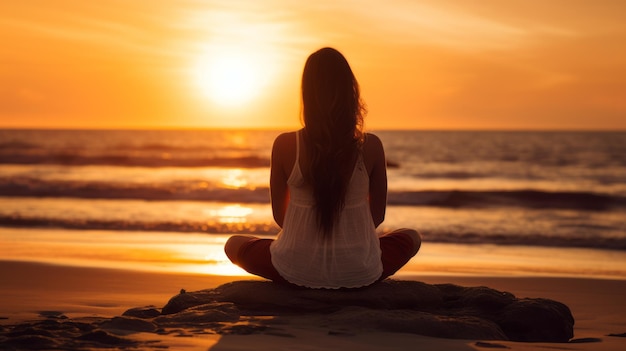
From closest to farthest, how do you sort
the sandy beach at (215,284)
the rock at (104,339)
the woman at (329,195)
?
the rock at (104,339) < the sandy beach at (215,284) < the woman at (329,195)

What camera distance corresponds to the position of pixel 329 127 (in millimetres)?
4613

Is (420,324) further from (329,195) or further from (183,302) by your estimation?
(183,302)

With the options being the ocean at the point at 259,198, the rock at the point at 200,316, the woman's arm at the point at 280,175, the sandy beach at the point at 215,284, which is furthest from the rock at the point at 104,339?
the ocean at the point at 259,198

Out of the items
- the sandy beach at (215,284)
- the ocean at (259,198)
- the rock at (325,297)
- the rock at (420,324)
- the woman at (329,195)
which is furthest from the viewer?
the ocean at (259,198)

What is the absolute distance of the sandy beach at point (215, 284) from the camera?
414 cm

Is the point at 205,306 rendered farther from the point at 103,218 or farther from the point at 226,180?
the point at 226,180

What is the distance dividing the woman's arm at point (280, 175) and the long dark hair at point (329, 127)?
141 millimetres

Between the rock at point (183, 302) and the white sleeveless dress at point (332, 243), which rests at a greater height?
the white sleeveless dress at point (332, 243)

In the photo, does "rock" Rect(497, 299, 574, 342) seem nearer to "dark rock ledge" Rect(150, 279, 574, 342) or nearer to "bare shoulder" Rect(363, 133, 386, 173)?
"dark rock ledge" Rect(150, 279, 574, 342)

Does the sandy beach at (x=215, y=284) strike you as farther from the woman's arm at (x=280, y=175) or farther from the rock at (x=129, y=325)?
the woman's arm at (x=280, y=175)

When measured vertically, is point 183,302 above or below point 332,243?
below

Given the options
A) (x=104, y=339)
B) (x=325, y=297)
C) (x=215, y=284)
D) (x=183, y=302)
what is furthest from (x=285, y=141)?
(x=215, y=284)

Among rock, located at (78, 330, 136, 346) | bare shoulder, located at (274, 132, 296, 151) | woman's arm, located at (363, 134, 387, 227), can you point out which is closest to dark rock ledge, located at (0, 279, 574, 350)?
rock, located at (78, 330, 136, 346)

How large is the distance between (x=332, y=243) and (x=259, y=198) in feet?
52.9
